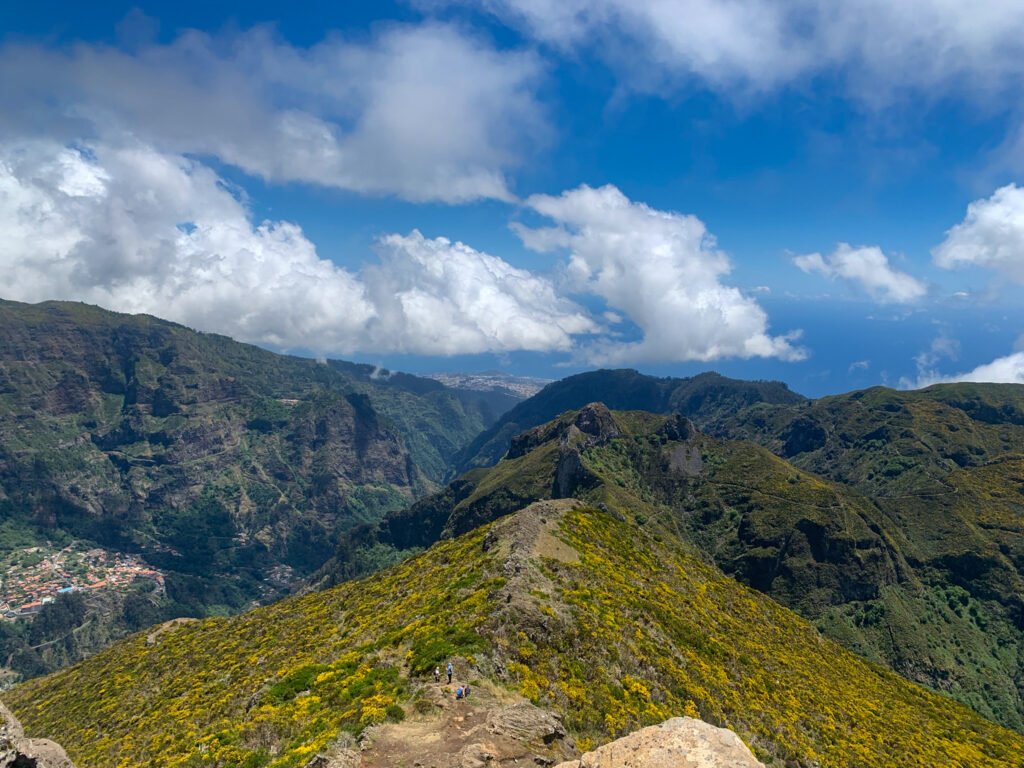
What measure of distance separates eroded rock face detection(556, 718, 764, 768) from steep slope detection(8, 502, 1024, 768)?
16018 mm

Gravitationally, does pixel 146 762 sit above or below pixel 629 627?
below

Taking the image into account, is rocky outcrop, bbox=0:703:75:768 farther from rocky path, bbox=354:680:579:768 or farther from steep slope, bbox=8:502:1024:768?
rocky path, bbox=354:680:579:768

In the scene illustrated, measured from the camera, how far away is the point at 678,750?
60.9 ft

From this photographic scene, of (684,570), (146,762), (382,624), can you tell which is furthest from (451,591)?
(684,570)

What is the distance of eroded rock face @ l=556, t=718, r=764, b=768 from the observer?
17.9 m

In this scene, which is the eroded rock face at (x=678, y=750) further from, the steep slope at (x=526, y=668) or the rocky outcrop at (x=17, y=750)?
the rocky outcrop at (x=17, y=750)

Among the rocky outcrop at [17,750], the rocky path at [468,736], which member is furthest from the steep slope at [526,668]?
the rocky outcrop at [17,750]

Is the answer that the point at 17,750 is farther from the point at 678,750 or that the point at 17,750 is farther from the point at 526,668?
the point at 526,668

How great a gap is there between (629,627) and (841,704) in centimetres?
3260

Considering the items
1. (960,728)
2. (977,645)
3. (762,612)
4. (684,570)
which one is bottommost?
(977,645)

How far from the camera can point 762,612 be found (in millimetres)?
85062

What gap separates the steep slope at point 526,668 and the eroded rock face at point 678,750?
1602cm

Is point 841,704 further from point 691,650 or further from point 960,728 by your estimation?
point 960,728

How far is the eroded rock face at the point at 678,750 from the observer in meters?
17.9
